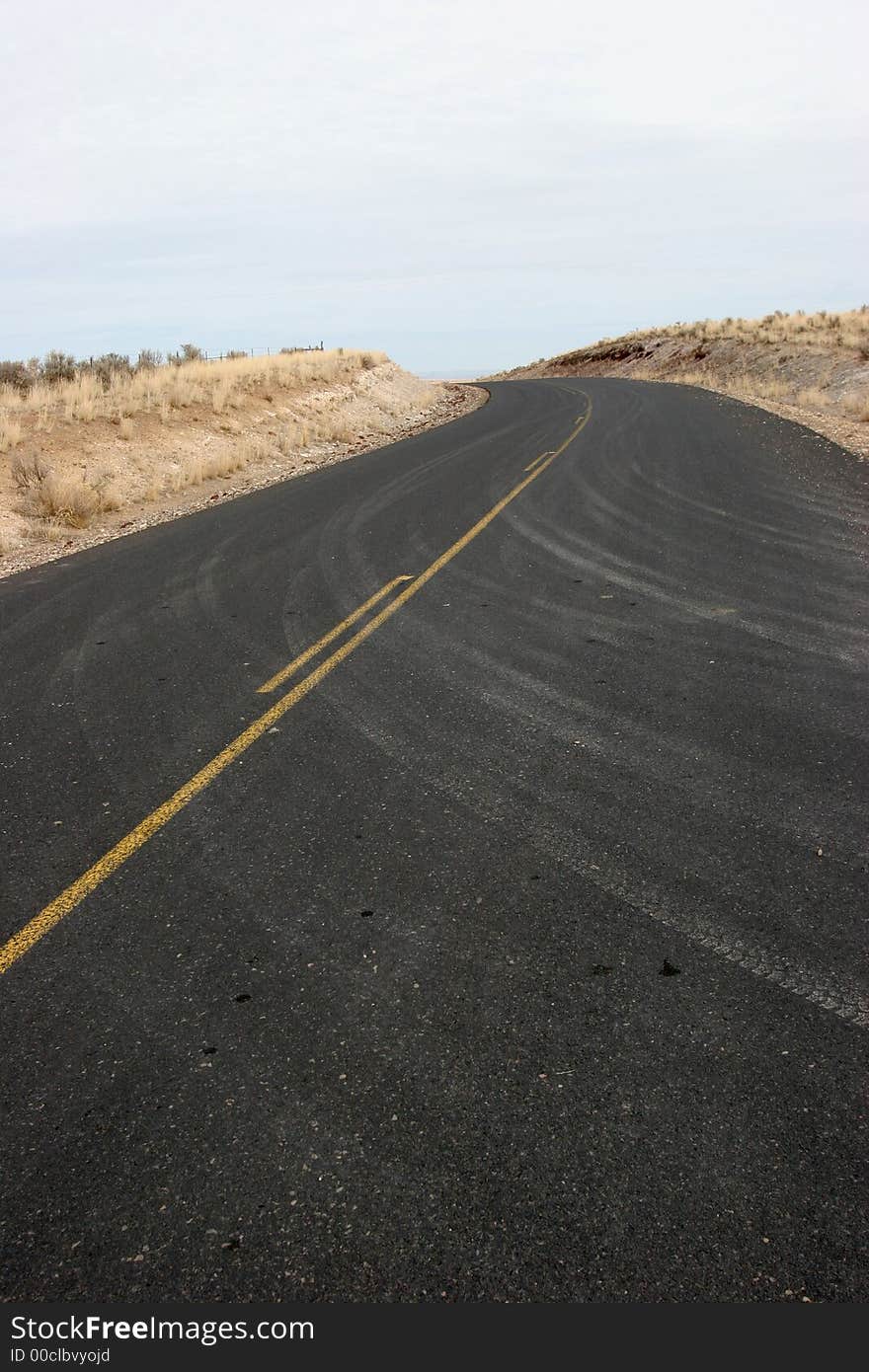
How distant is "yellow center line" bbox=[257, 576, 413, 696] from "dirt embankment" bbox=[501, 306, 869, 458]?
38.5ft

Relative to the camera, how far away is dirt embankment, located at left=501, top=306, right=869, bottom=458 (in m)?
27.2

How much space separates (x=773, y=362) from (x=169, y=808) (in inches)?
1684

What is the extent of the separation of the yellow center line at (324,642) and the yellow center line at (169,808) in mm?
157

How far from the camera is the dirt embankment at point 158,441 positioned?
1543 cm

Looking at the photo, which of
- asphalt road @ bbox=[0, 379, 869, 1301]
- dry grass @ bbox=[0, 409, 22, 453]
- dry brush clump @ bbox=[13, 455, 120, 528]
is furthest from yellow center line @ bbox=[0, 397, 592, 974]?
dry grass @ bbox=[0, 409, 22, 453]

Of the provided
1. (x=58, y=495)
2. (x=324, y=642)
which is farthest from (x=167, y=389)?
(x=324, y=642)

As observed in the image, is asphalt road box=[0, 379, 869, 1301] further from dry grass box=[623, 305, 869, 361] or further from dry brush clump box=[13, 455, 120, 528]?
dry grass box=[623, 305, 869, 361]

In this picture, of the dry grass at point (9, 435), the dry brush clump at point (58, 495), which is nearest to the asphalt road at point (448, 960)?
the dry brush clump at point (58, 495)

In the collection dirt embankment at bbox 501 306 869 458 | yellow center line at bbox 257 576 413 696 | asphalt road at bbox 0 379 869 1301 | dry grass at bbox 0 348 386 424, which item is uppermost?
dirt embankment at bbox 501 306 869 458

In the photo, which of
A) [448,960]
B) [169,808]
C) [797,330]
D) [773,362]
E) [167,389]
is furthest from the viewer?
[797,330]

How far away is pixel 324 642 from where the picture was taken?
8.00 meters

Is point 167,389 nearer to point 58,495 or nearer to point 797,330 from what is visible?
point 58,495

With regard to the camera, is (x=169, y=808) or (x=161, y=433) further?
(x=161, y=433)

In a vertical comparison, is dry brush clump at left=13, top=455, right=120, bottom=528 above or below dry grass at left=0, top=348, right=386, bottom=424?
below
